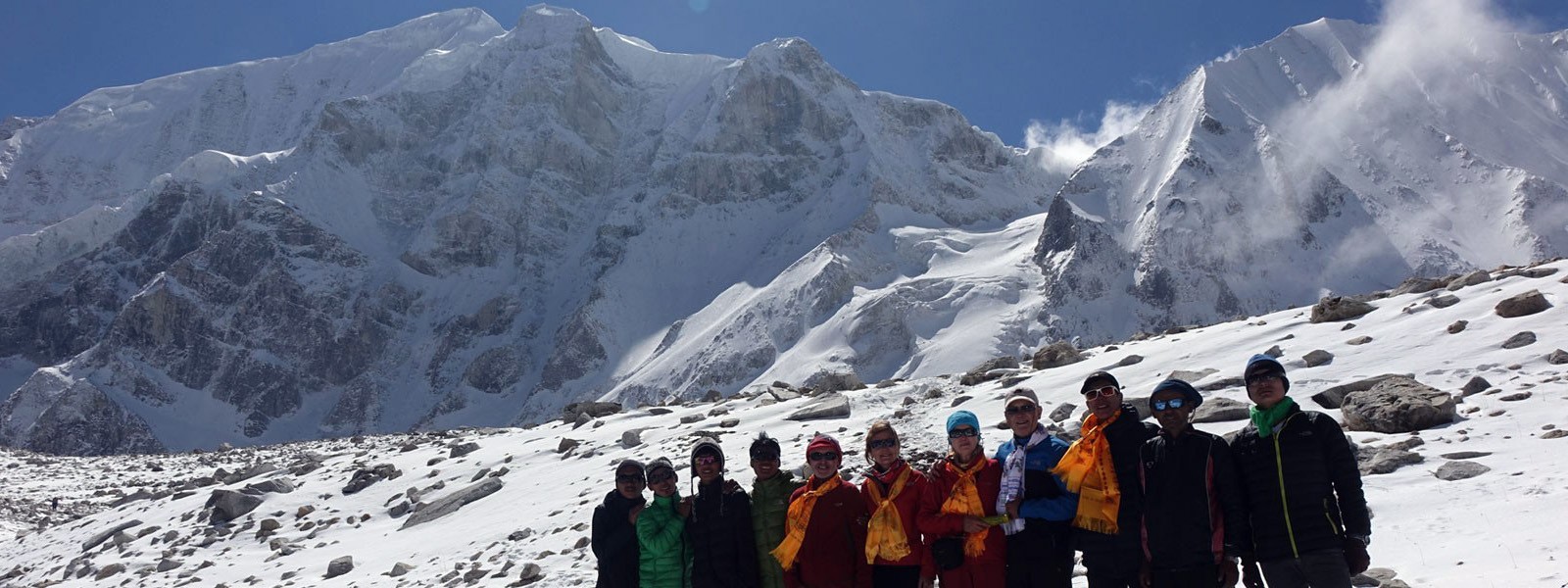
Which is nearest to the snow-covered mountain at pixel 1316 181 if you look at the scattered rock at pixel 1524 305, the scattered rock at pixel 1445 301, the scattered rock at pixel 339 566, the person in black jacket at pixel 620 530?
the scattered rock at pixel 1445 301

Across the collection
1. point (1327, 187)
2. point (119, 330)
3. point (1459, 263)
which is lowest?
point (1459, 263)

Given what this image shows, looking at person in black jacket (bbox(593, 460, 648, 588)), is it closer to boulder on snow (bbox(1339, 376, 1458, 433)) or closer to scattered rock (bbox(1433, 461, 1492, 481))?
scattered rock (bbox(1433, 461, 1492, 481))

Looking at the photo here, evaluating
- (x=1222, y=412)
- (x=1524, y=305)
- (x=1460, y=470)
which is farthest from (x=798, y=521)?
(x=1524, y=305)

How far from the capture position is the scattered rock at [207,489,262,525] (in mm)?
22984

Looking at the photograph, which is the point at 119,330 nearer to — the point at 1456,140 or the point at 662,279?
the point at 662,279

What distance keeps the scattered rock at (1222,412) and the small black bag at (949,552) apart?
8.22 m

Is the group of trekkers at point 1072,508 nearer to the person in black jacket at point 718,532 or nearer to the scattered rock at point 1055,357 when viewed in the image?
the person in black jacket at point 718,532

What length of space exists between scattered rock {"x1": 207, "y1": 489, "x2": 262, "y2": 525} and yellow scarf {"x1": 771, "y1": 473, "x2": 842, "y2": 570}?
20.3m

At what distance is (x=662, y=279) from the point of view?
492 feet

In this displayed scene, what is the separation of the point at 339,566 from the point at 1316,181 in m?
133

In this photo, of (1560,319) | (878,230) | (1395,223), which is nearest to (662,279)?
(878,230)

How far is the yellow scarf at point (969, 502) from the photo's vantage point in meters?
7.10

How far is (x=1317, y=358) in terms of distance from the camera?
1650cm

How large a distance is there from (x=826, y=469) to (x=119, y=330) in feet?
593
